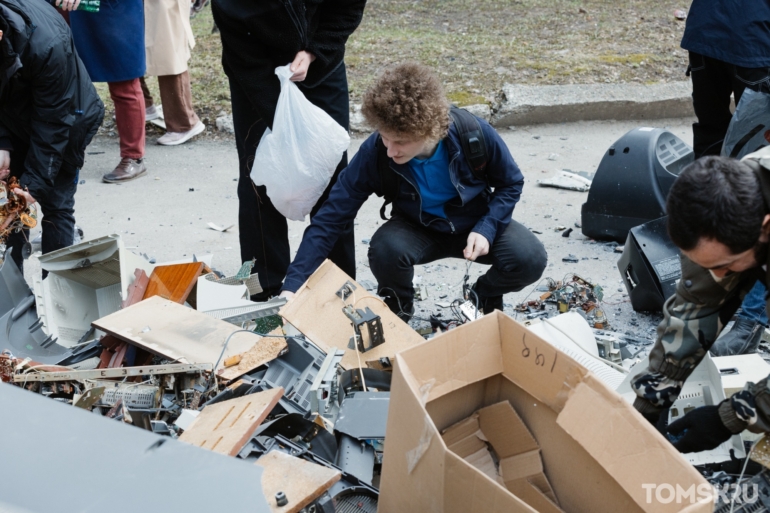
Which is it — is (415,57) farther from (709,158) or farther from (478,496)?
(478,496)

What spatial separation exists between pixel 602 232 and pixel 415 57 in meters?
3.56

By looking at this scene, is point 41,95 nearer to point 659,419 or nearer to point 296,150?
point 296,150

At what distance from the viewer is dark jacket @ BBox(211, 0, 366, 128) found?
302cm

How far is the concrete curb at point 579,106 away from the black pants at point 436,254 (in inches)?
121

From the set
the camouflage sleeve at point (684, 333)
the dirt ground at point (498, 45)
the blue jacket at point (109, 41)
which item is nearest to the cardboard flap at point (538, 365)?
the camouflage sleeve at point (684, 333)

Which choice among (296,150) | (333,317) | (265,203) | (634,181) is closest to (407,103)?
(296,150)

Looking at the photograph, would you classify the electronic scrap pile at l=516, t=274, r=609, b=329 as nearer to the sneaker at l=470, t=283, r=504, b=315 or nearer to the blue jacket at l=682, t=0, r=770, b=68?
the sneaker at l=470, t=283, r=504, b=315

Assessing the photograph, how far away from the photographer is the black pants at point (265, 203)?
336 cm

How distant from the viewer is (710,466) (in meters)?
2.35

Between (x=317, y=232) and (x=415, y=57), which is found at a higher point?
(x=317, y=232)

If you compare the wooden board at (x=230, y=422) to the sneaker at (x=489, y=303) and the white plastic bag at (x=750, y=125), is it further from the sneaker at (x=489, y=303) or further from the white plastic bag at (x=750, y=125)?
the white plastic bag at (x=750, y=125)

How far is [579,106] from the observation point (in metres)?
6.20

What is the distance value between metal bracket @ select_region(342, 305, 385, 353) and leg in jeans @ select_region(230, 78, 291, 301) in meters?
0.90

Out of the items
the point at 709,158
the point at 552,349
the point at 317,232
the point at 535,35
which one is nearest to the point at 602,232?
the point at 317,232
